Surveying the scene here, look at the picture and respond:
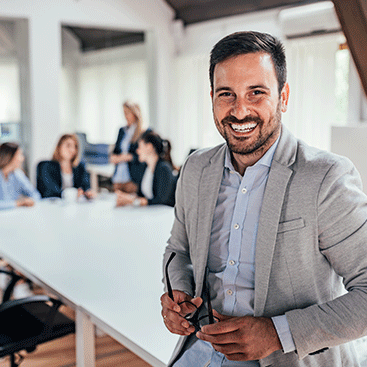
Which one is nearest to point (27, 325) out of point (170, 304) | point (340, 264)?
point (170, 304)

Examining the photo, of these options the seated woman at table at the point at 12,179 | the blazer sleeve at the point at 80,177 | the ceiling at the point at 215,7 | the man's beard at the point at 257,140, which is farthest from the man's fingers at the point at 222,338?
the ceiling at the point at 215,7

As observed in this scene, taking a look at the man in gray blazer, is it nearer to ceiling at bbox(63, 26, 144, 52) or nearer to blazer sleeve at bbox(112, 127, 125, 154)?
blazer sleeve at bbox(112, 127, 125, 154)

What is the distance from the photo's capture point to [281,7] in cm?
580

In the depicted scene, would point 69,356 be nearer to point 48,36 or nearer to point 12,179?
point 12,179

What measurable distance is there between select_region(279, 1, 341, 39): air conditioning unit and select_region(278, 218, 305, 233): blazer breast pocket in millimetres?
4184

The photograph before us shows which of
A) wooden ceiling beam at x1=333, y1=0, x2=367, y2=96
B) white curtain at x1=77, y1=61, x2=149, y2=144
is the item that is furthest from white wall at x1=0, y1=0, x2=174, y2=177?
wooden ceiling beam at x1=333, y1=0, x2=367, y2=96

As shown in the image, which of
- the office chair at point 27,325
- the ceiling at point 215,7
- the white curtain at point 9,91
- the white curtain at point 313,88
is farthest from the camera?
the white curtain at point 9,91

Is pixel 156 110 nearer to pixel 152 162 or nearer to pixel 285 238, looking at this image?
pixel 152 162

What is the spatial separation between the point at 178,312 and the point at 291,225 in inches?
14.9

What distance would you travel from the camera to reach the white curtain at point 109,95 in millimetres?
7031

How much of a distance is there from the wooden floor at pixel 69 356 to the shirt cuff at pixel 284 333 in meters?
2.09

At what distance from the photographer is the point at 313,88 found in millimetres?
5422

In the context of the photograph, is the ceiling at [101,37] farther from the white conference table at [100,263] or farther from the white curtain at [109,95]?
the white conference table at [100,263]

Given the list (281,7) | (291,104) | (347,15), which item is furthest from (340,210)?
(281,7)
